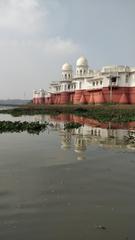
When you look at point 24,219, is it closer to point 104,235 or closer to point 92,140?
point 104,235

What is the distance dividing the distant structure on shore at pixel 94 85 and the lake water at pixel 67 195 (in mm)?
41812

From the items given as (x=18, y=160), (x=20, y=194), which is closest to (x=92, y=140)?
(x=18, y=160)

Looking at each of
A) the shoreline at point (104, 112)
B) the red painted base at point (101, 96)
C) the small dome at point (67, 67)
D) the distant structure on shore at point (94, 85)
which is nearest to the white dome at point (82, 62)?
the distant structure on shore at point (94, 85)

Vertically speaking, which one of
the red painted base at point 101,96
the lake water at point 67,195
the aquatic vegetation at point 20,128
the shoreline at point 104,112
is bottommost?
the lake water at point 67,195

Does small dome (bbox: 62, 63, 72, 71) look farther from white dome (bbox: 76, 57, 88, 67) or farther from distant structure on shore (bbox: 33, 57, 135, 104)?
white dome (bbox: 76, 57, 88, 67)

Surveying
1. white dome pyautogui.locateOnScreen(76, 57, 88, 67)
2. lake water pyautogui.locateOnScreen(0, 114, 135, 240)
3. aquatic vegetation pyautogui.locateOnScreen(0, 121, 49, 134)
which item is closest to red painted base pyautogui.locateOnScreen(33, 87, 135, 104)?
white dome pyautogui.locateOnScreen(76, 57, 88, 67)

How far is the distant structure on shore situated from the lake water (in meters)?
41.8

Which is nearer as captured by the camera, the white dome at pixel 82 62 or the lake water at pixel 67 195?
the lake water at pixel 67 195

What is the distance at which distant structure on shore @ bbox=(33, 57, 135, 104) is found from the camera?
187 ft

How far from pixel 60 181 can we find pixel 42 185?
2.36ft

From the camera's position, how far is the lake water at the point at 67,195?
6.86 meters

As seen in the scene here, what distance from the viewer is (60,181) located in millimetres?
10516

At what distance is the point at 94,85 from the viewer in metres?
65.4

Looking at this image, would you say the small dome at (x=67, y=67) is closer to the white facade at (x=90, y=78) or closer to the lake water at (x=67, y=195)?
the white facade at (x=90, y=78)
